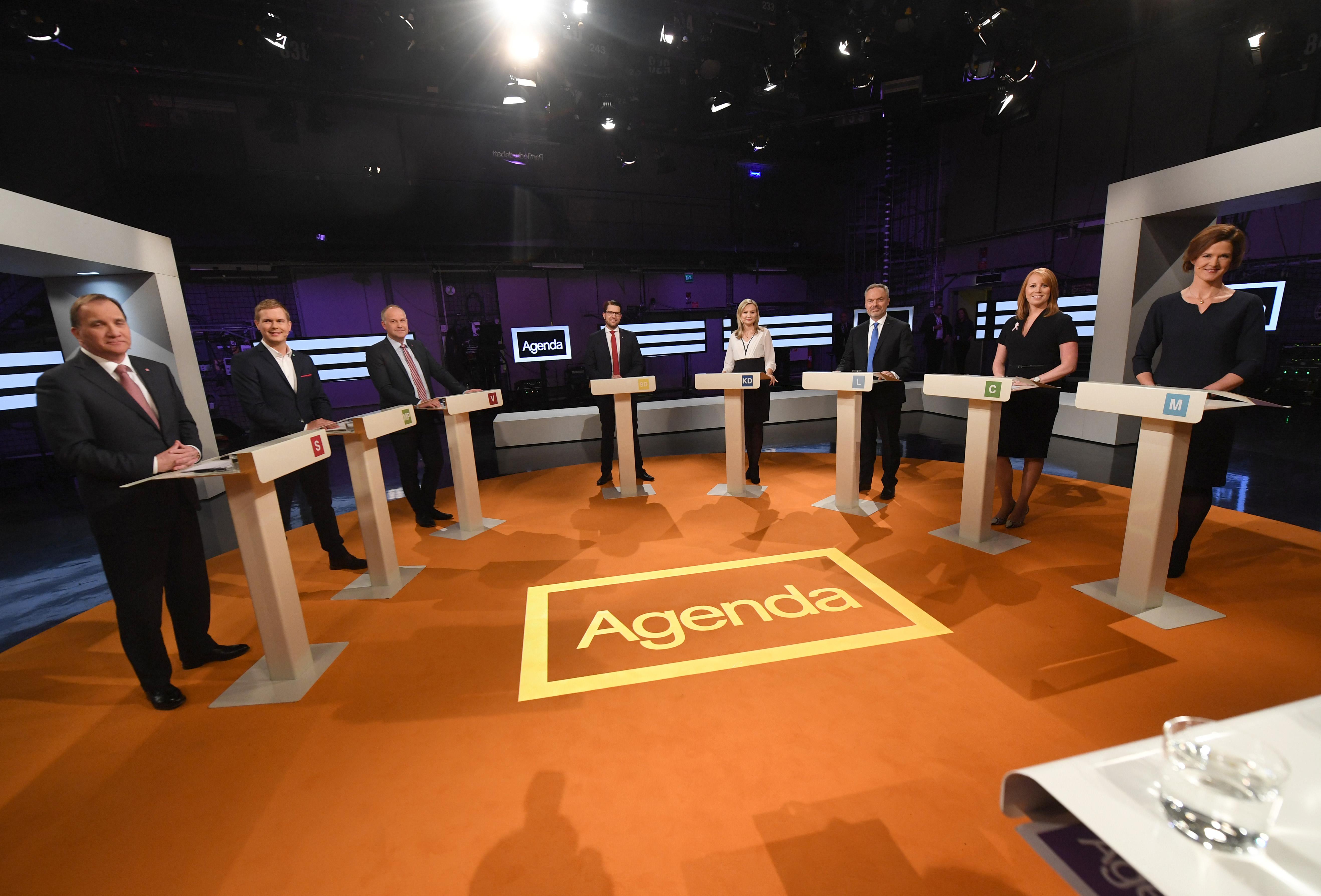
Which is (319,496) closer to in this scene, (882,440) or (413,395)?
(413,395)

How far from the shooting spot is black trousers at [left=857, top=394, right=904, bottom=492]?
4.38m

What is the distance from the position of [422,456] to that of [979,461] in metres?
4.17

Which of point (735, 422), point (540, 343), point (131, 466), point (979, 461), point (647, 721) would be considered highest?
point (540, 343)

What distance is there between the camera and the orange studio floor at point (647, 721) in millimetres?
1521

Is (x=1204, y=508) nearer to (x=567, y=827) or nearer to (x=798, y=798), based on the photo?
(x=798, y=798)

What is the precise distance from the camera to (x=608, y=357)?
16.7 feet

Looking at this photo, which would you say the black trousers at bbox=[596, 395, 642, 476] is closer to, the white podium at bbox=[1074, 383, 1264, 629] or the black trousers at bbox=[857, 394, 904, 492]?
the black trousers at bbox=[857, 394, 904, 492]

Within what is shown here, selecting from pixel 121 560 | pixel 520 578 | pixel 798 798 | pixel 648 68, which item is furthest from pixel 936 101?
pixel 121 560

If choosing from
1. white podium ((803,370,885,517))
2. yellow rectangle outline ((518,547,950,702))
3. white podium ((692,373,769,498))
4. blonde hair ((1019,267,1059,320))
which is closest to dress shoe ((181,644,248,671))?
yellow rectangle outline ((518,547,950,702))

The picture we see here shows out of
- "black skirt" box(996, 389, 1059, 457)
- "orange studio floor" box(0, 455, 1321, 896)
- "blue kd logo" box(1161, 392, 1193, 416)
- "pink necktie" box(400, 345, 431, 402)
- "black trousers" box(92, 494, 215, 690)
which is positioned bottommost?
"orange studio floor" box(0, 455, 1321, 896)

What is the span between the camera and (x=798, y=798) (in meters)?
1.67

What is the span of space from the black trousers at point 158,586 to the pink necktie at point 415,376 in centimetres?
183

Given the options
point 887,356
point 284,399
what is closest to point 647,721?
point 284,399

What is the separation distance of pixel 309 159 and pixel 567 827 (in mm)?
11660
